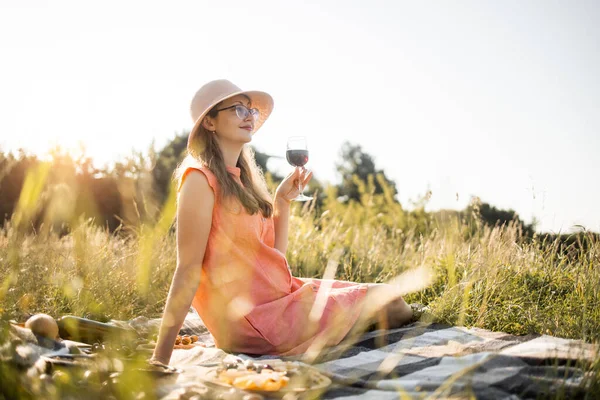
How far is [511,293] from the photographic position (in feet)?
13.7

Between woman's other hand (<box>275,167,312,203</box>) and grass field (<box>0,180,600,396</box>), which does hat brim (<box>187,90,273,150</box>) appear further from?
grass field (<box>0,180,600,396</box>)

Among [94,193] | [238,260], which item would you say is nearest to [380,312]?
[238,260]

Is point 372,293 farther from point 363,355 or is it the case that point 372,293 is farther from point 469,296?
point 469,296

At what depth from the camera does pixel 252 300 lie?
10.1ft

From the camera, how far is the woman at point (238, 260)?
300 cm

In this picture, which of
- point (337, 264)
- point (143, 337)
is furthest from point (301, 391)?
point (337, 264)

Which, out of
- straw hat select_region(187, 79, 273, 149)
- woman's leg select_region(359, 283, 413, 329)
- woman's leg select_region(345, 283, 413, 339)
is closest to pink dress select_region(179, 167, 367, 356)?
woman's leg select_region(345, 283, 413, 339)

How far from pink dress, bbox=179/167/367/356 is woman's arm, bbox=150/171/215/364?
98 millimetres

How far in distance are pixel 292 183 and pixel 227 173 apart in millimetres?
521

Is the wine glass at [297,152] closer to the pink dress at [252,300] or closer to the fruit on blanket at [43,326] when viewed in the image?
the pink dress at [252,300]

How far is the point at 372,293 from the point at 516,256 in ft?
5.76

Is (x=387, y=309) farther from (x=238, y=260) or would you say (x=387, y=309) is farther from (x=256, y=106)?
(x=256, y=106)

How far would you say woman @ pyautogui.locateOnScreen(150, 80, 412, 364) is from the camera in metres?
3.00

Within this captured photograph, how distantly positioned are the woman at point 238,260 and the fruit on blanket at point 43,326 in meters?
0.78
